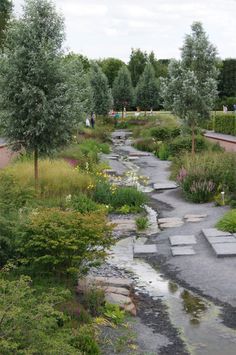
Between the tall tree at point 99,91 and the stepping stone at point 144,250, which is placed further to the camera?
the tall tree at point 99,91

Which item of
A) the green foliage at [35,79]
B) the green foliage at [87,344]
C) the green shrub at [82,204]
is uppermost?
the green foliage at [35,79]

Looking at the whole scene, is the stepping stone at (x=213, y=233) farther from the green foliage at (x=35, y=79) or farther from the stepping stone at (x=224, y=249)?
the green foliage at (x=35, y=79)

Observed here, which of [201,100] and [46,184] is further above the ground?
[201,100]

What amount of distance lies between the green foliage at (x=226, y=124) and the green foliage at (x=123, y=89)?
17.9 m

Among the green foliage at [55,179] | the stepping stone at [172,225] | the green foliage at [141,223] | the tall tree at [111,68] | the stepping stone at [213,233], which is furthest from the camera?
the tall tree at [111,68]

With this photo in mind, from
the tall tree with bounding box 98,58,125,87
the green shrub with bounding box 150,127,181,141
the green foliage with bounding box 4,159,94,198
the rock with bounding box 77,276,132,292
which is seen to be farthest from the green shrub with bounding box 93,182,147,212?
the tall tree with bounding box 98,58,125,87

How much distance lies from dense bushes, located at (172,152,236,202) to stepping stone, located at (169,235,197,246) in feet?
12.4

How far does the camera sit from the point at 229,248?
33.1 ft

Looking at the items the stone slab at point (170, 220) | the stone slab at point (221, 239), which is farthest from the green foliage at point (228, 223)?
the stone slab at point (170, 220)

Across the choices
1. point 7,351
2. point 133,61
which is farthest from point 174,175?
point 133,61

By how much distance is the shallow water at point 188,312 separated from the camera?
647 centimetres

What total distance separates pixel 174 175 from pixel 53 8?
7.85 meters

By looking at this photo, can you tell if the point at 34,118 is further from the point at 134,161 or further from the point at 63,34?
the point at 134,161

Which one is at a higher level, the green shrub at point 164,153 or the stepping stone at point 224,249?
the green shrub at point 164,153
